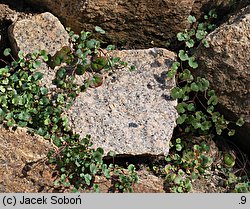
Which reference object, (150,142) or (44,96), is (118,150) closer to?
(150,142)

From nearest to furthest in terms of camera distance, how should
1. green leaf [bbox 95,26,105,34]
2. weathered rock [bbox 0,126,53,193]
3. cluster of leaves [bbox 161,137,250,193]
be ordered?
weathered rock [bbox 0,126,53,193], cluster of leaves [bbox 161,137,250,193], green leaf [bbox 95,26,105,34]

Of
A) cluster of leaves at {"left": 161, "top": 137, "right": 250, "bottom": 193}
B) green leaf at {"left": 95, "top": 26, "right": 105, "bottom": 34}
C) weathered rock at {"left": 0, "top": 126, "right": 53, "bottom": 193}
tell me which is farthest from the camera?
green leaf at {"left": 95, "top": 26, "right": 105, "bottom": 34}

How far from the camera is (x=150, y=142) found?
335 cm

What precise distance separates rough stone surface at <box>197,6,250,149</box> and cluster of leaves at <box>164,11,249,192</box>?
0.16 feet

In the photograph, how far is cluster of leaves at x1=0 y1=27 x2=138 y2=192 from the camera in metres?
3.21

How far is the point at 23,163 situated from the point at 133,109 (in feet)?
2.26

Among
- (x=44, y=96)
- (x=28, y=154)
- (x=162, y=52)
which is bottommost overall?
(x=28, y=154)

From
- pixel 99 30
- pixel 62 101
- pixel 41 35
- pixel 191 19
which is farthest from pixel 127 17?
pixel 62 101

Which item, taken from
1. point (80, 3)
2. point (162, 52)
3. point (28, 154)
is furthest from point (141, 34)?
point (28, 154)

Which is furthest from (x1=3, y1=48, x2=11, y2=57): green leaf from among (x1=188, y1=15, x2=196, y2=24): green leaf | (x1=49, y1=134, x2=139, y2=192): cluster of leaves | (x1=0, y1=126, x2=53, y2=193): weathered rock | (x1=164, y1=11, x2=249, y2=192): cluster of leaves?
(x1=188, y1=15, x2=196, y2=24): green leaf

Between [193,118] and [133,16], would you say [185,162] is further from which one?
[133,16]

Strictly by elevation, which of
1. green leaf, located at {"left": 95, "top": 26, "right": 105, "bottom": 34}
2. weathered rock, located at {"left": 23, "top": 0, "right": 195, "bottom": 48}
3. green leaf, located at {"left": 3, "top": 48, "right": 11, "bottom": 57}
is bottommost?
green leaf, located at {"left": 3, "top": 48, "right": 11, "bottom": 57}

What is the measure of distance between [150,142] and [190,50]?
0.61 meters

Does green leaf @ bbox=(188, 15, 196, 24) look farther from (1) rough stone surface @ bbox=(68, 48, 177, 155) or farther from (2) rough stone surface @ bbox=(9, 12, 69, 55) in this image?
(2) rough stone surface @ bbox=(9, 12, 69, 55)
